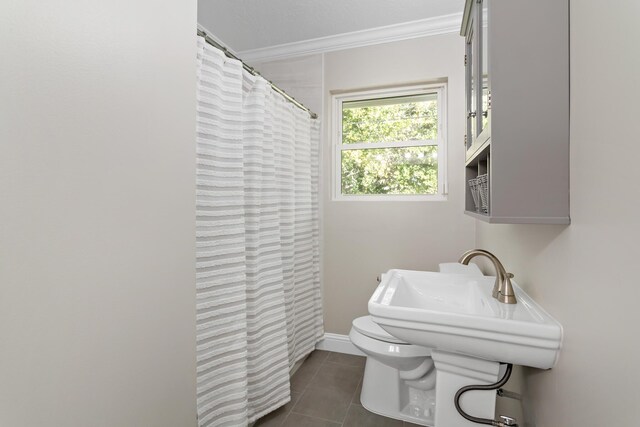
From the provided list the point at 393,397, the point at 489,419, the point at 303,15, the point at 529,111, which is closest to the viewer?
the point at 529,111

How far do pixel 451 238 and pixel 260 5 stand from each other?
2060mm

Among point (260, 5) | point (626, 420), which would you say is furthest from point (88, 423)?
point (260, 5)

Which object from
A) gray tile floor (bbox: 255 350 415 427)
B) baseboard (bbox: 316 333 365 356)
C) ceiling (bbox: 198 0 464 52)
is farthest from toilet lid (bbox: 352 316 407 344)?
ceiling (bbox: 198 0 464 52)

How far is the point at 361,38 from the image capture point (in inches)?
94.7

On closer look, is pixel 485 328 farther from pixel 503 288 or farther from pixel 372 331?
pixel 372 331

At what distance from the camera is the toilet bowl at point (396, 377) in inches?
65.6

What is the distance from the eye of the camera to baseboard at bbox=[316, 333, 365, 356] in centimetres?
250

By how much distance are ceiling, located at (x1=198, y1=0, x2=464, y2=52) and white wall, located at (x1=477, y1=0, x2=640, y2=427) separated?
1.49m

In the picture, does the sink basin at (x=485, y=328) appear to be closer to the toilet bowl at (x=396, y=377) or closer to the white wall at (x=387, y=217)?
the toilet bowl at (x=396, y=377)

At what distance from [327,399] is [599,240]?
1705 mm

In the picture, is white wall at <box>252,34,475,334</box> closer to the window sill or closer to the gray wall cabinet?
the window sill

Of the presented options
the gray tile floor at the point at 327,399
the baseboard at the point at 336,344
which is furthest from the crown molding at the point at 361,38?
the gray tile floor at the point at 327,399

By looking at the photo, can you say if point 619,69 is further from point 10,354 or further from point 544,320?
point 10,354

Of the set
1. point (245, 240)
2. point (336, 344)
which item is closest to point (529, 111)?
point (245, 240)
